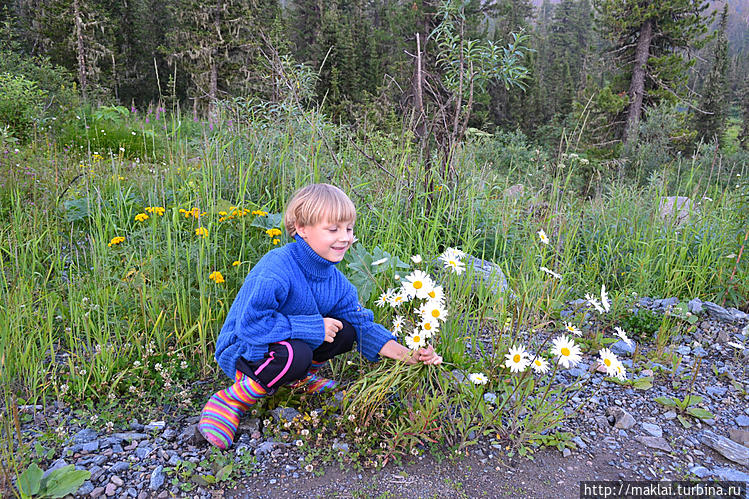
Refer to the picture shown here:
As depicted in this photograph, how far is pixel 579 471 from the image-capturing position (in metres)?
1.72

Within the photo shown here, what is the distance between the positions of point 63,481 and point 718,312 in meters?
3.45

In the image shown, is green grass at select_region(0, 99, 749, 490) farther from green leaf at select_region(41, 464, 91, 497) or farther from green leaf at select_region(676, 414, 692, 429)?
green leaf at select_region(676, 414, 692, 429)

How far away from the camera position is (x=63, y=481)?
1429 mm

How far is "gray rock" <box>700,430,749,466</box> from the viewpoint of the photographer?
71.2 inches

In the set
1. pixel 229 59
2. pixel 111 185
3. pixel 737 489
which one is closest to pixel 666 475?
pixel 737 489

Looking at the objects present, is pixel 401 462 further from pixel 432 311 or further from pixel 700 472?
pixel 700 472

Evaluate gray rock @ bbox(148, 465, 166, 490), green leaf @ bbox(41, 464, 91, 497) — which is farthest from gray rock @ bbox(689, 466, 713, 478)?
green leaf @ bbox(41, 464, 91, 497)

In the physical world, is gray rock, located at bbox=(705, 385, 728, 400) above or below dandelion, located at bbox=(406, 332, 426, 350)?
below

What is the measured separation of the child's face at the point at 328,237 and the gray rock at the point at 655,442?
144 centimetres

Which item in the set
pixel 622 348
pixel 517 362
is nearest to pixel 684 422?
pixel 622 348

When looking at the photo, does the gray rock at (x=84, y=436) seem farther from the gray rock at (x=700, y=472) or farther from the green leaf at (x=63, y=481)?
the gray rock at (x=700, y=472)

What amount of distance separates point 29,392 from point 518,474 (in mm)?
1935

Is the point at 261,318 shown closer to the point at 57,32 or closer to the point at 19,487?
the point at 19,487

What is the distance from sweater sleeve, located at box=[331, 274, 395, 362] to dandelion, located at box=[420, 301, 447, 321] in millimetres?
339
